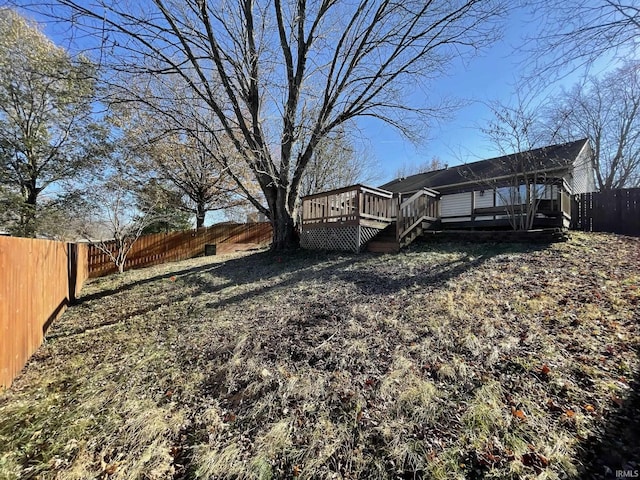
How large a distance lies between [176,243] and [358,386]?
12.4m

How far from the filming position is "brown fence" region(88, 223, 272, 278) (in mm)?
10620

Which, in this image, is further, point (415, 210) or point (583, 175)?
point (583, 175)

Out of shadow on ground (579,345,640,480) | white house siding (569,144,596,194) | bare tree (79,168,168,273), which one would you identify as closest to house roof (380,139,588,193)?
white house siding (569,144,596,194)

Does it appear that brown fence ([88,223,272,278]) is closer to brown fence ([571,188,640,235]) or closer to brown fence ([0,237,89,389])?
brown fence ([0,237,89,389])

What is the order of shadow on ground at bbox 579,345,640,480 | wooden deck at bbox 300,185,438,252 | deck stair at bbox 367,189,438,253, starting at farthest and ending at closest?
1. wooden deck at bbox 300,185,438,252
2. deck stair at bbox 367,189,438,253
3. shadow on ground at bbox 579,345,640,480

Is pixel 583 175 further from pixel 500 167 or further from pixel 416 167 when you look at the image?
pixel 416 167

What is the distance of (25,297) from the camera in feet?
11.8

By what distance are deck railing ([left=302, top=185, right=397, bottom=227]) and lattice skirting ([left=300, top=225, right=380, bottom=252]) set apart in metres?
0.26

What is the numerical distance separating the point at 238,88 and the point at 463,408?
866cm

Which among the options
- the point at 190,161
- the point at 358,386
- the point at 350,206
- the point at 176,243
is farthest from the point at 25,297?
the point at 190,161

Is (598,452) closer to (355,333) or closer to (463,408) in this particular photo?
(463,408)

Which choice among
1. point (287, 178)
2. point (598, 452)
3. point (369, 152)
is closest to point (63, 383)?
point (598, 452)

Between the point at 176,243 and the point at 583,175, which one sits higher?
the point at 583,175

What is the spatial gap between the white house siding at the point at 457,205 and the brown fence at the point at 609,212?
4.04m
